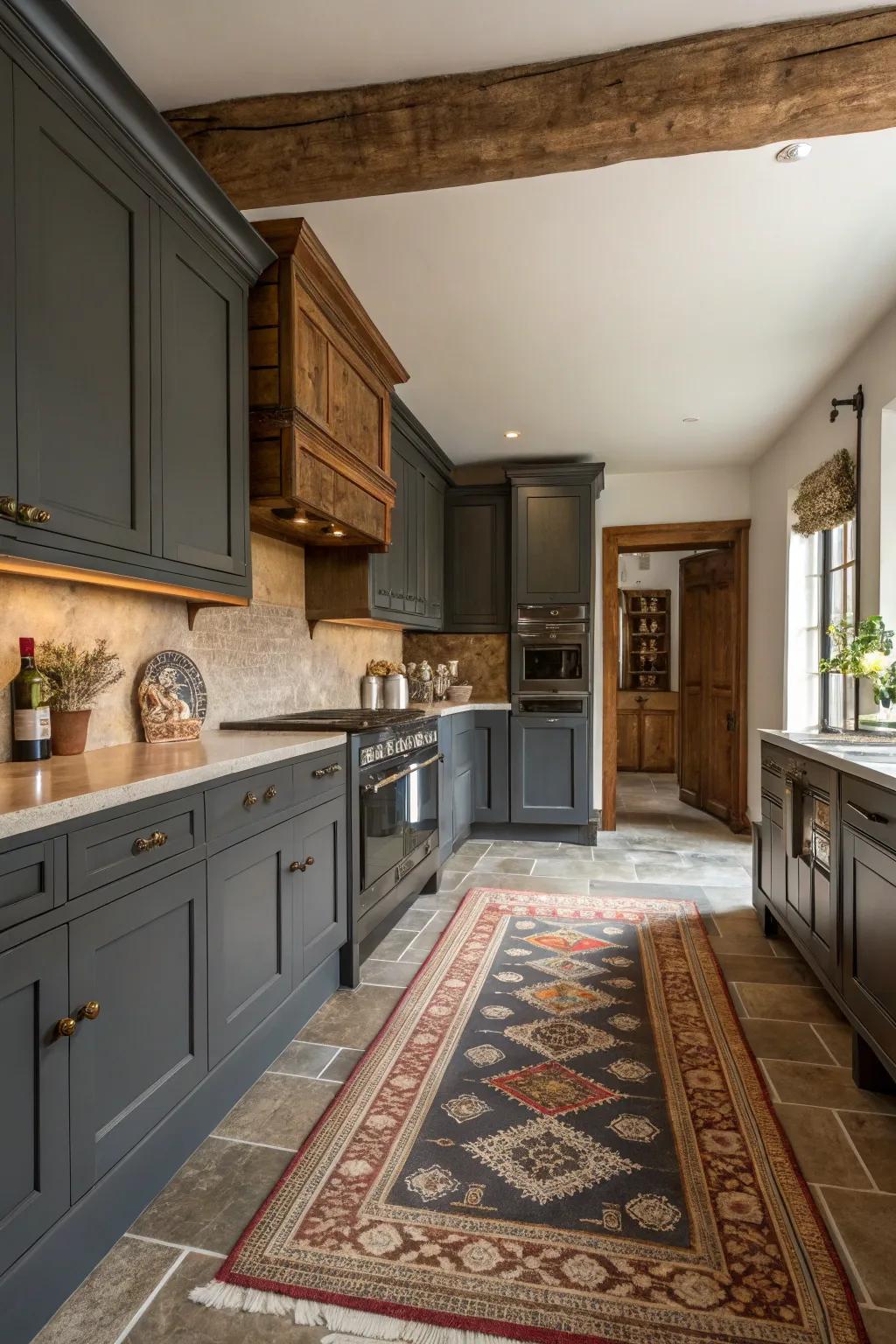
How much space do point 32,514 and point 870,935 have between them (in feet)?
7.81

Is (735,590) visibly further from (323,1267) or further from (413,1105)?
(323,1267)

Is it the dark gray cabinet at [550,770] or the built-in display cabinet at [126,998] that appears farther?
the dark gray cabinet at [550,770]

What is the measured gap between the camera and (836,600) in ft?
14.8

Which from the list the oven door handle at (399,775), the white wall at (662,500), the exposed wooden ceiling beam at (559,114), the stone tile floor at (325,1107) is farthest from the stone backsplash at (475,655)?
the exposed wooden ceiling beam at (559,114)

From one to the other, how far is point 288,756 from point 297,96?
1847mm

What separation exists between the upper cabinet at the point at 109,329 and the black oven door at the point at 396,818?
106 cm

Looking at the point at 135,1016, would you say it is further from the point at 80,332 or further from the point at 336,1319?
the point at 80,332

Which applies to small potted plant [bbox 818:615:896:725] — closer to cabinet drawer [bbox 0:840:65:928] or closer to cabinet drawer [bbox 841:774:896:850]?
cabinet drawer [bbox 841:774:896:850]

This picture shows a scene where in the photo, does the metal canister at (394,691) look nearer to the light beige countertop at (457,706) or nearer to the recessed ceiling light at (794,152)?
the light beige countertop at (457,706)

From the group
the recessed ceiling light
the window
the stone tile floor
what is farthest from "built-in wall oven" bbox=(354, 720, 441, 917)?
the recessed ceiling light

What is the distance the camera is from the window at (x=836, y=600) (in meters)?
4.15

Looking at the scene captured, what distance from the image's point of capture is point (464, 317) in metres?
3.31

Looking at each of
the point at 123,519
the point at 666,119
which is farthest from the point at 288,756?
the point at 666,119

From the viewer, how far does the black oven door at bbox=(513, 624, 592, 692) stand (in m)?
5.48
